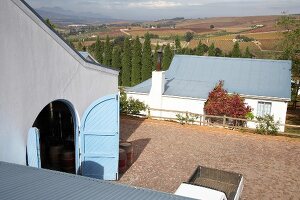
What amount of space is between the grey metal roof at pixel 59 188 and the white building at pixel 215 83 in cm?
1522

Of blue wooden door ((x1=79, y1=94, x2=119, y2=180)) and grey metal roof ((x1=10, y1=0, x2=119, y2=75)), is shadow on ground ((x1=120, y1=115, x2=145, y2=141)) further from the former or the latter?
grey metal roof ((x1=10, y1=0, x2=119, y2=75))

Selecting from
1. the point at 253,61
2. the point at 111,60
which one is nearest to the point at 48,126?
the point at 253,61

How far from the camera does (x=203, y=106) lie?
21.5 meters

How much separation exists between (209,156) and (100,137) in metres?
5.60

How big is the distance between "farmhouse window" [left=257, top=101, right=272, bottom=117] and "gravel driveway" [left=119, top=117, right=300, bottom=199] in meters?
5.02

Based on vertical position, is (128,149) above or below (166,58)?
below

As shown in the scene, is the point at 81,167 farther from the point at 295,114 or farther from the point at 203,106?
the point at 295,114

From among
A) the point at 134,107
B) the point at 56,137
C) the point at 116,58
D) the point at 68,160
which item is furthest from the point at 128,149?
the point at 116,58

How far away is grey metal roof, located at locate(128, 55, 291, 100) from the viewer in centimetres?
2155

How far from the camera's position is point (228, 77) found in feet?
76.2

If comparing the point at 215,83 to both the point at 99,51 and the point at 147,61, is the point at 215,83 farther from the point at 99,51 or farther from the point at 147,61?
the point at 99,51

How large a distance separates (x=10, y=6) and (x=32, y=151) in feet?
10.8

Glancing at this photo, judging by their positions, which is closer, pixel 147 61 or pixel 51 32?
pixel 51 32

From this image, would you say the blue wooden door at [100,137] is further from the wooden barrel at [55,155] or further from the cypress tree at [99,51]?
the cypress tree at [99,51]
